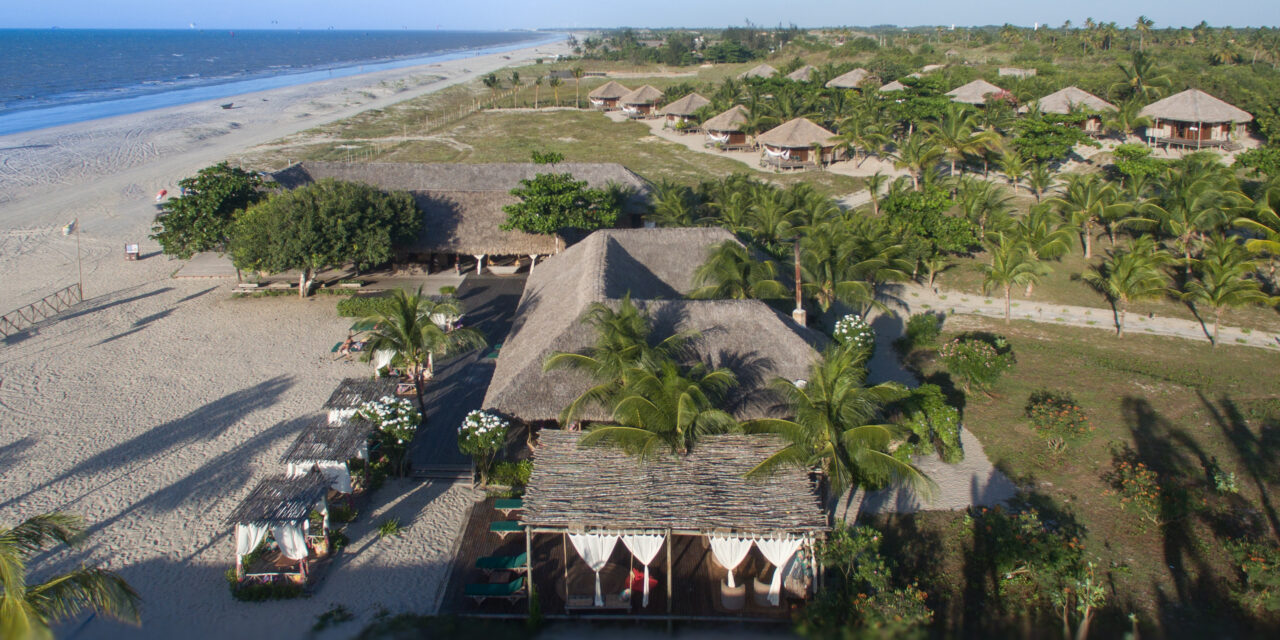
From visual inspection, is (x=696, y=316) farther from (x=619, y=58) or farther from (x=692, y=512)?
(x=619, y=58)

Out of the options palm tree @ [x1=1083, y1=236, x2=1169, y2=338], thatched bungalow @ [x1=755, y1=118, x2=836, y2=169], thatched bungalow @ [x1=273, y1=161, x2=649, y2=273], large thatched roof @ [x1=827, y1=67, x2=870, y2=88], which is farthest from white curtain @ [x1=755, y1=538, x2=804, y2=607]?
large thatched roof @ [x1=827, y1=67, x2=870, y2=88]

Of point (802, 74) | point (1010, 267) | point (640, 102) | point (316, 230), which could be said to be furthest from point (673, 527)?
point (802, 74)

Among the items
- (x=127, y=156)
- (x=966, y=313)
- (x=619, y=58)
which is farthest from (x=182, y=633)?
(x=619, y=58)

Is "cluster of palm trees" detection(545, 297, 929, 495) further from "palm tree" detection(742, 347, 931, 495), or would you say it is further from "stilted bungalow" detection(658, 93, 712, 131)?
"stilted bungalow" detection(658, 93, 712, 131)

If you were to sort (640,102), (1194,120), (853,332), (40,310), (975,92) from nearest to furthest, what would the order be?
(853,332) < (40,310) < (1194,120) < (975,92) < (640,102)

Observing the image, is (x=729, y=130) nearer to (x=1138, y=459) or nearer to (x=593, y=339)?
(x=593, y=339)

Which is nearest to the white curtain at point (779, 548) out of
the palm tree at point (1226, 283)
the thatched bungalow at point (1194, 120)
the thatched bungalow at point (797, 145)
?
the palm tree at point (1226, 283)

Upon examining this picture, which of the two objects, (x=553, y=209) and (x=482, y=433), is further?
(x=553, y=209)
